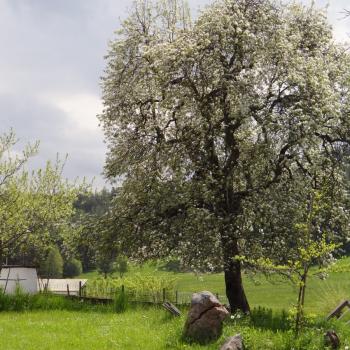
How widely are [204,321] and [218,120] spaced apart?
11.2 meters

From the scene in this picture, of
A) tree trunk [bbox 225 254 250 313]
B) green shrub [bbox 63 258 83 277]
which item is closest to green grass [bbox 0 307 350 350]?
tree trunk [bbox 225 254 250 313]

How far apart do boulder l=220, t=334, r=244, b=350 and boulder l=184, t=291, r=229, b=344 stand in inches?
66.6

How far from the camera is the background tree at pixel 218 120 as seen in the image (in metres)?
22.9

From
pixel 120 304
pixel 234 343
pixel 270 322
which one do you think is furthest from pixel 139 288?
pixel 234 343

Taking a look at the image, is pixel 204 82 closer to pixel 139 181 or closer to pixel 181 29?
pixel 181 29

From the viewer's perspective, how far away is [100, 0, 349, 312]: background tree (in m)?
22.9

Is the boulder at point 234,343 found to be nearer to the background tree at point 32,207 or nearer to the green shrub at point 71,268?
the background tree at point 32,207

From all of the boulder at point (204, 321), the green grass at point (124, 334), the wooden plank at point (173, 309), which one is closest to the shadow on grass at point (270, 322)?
the green grass at point (124, 334)

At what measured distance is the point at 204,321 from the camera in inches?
686

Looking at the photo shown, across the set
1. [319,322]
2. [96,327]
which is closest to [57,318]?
[96,327]

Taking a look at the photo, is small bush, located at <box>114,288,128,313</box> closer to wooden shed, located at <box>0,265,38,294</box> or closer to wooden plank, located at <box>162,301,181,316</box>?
wooden plank, located at <box>162,301,181,316</box>

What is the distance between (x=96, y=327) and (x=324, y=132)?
42.1ft

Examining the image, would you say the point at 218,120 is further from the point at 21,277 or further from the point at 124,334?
the point at 21,277

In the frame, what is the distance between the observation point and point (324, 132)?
2275 cm
